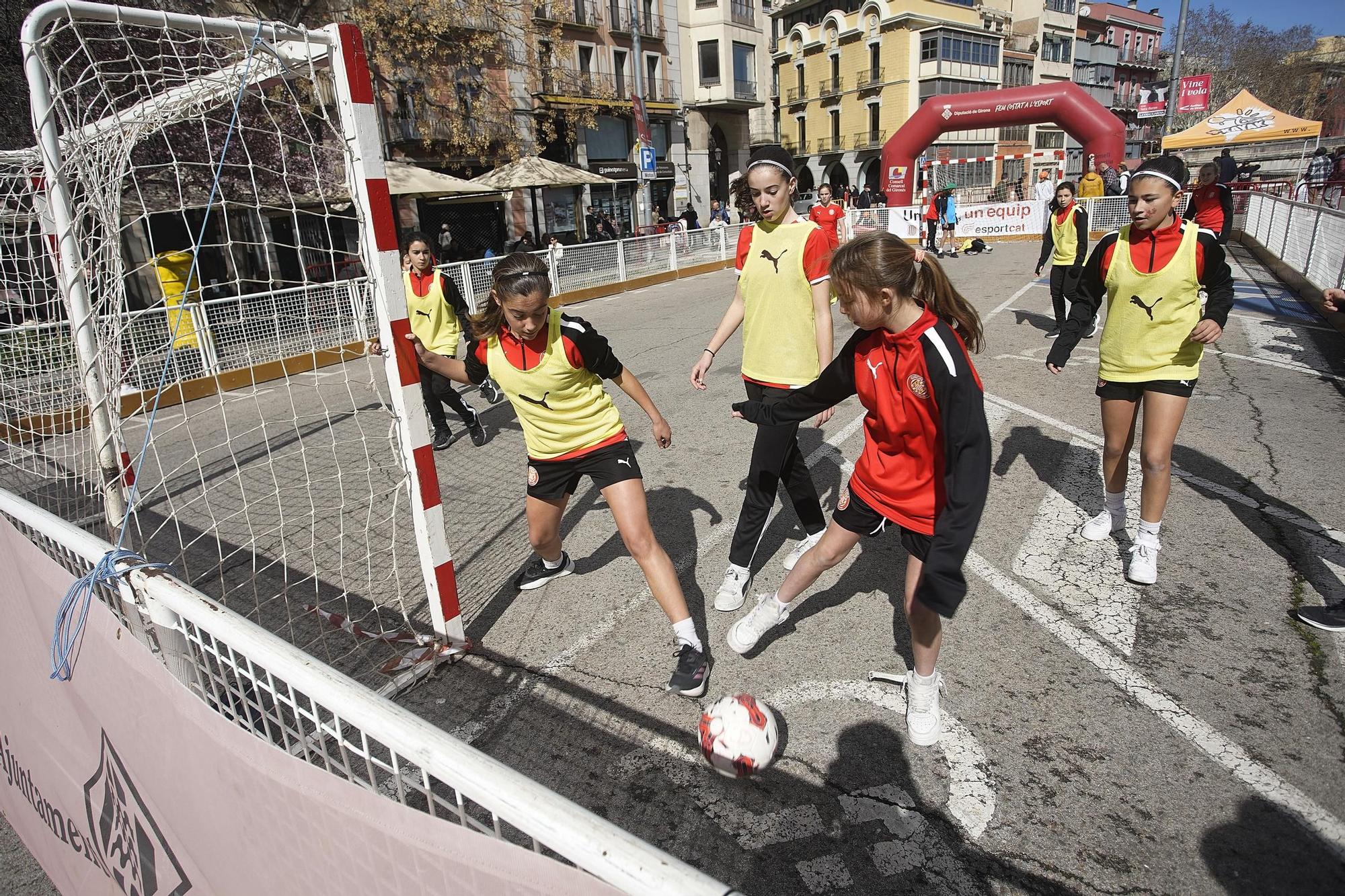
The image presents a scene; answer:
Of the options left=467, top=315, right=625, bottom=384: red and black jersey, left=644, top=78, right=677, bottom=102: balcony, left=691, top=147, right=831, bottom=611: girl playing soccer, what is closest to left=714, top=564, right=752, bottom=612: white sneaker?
left=691, top=147, right=831, bottom=611: girl playing soccer

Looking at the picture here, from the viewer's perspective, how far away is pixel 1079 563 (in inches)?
157

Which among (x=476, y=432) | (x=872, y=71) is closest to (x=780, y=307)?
(x=476, y=432)

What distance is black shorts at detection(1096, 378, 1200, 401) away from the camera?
3564 mm

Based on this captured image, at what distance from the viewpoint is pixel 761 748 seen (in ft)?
8.40

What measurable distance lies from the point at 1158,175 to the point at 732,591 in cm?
282

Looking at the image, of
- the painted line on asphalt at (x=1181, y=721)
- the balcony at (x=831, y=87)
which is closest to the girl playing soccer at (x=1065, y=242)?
the painted line on asphalt at (x=1181, y=721)

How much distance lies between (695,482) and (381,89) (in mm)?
21024

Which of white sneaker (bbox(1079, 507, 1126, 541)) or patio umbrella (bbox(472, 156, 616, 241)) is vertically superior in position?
patio umbrella (bbox(472, 156, 616, 241))

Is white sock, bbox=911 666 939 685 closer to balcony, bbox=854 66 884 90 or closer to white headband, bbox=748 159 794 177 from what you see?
white headband, bbox=748 159 794 177

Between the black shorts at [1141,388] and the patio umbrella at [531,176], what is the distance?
19.0 meters

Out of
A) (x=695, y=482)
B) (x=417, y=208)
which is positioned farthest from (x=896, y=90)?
(x=695, y=482)

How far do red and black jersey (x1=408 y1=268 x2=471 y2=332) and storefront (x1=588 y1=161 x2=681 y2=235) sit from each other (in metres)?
26.6

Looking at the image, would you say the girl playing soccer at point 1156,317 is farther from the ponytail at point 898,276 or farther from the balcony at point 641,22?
the balcony at point 641,22

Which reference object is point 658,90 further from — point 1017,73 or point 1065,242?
point 1017,73
